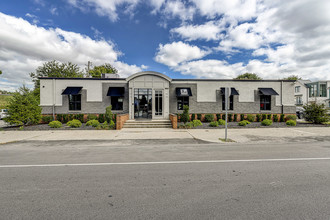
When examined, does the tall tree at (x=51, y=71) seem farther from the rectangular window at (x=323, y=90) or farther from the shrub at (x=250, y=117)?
the rectangular window at (x=323, y=90)

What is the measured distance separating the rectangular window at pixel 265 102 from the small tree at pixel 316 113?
11.5ft

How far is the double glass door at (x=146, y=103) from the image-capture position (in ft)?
52.7

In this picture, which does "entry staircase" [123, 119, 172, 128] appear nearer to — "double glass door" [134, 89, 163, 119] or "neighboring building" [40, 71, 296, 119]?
"neighboring building" [40, 71, 296, 119]

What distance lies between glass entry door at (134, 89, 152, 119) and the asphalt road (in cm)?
1040

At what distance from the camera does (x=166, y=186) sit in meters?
3.55

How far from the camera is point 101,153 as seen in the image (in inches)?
249

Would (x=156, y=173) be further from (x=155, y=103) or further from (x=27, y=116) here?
(x=27, y=116)

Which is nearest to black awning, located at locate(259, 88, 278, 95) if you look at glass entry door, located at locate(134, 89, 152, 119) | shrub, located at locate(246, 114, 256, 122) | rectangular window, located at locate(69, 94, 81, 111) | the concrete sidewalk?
shrub, located at locate(246, 114, 256, 122)

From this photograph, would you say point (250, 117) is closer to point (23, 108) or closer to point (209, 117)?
point (209, 117)

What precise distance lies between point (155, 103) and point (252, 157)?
11380 mm

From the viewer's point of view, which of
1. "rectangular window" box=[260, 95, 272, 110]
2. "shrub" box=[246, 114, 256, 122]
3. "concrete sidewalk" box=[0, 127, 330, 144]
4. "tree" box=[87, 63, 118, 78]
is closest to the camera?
"concrete sidewalk" box=[0, 127, 330, 144]

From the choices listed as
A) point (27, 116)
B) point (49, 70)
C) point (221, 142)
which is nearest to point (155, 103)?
point (221, 142)

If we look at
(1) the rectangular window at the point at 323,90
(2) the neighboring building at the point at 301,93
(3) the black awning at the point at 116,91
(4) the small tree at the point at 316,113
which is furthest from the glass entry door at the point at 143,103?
(1) the rectangular window at the point at 323,90

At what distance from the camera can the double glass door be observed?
1606 centimetres
